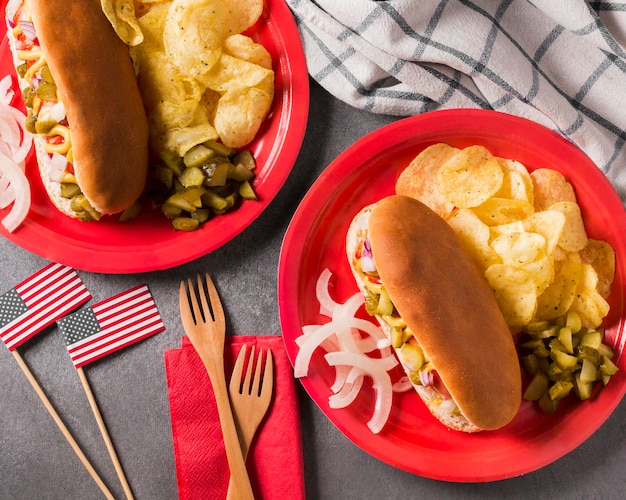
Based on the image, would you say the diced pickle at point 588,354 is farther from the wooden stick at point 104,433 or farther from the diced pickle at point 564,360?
the wooden stick at point 104,433

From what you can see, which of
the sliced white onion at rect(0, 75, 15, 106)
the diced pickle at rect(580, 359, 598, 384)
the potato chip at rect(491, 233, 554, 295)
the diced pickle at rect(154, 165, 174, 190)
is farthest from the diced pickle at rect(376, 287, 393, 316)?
the sliced white onion at rect(0, 75, 15, 106)

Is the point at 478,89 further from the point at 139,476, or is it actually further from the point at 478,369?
the point at 139,476

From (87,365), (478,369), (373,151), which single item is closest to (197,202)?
(373,151)

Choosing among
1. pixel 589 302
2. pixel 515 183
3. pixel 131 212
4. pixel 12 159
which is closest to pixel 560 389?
A: pixel 589 302

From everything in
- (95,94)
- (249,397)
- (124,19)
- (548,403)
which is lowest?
(249,397)

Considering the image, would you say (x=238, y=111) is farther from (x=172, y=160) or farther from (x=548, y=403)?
(x=548, y=403)

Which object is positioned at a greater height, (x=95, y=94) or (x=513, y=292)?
(x=513, y=292)

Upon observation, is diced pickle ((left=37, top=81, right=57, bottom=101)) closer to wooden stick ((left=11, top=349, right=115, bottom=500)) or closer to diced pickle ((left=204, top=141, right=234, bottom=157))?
diced pickle ((left=204, top=141, right=234, bottom=157))
